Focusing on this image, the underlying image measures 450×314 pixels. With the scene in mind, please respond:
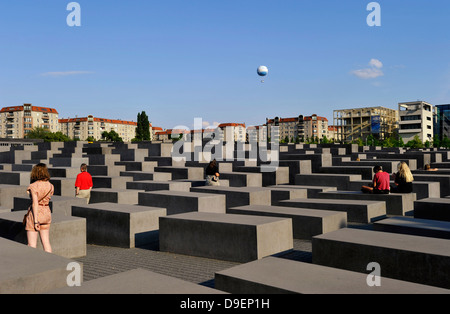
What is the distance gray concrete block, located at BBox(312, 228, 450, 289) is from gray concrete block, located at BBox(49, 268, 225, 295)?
274cm

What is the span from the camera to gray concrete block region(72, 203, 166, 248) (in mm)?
8508

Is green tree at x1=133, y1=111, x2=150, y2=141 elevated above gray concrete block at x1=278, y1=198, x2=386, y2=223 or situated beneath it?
elevated above

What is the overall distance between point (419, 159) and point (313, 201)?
15.8 metres

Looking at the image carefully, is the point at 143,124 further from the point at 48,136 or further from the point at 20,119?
the point at 20,119

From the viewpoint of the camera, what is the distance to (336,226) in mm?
8727

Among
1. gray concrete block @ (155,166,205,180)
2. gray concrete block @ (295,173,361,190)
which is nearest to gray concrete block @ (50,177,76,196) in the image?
gray concrete block @ (155,166,205,180)

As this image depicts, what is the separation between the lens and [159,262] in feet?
23.5

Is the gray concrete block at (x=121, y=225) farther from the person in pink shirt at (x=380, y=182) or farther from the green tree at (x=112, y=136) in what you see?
the green tree at (x=112, y=136)

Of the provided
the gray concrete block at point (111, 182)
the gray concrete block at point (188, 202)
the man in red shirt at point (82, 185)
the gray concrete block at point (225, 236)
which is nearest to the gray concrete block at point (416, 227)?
the gray concrete block at point (225, 236)

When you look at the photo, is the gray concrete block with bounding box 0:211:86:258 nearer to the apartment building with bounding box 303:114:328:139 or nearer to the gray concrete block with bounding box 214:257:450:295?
the gray concrete block with bounding box 214:257:450:295

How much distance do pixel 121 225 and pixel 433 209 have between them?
717 centimetres

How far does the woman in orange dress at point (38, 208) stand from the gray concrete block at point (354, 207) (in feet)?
20.6

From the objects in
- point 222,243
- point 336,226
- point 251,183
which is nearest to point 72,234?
point 222,243
